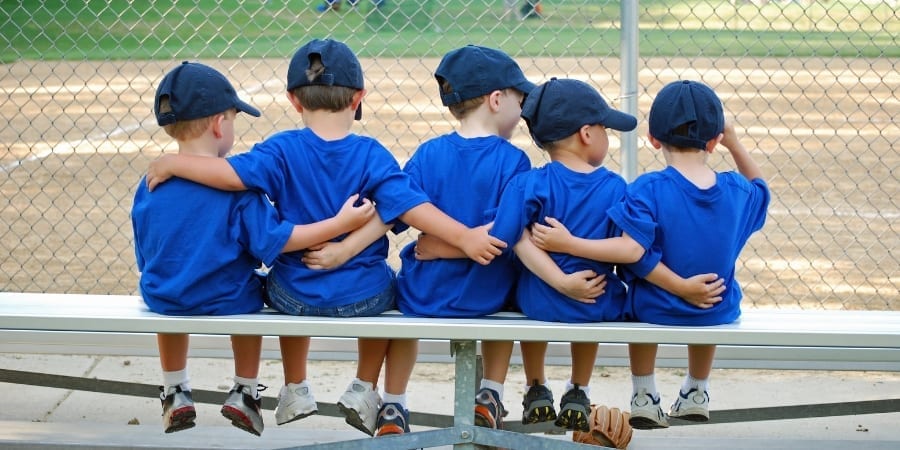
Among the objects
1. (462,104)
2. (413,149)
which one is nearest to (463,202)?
(462,104)

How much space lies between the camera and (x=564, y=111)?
3303 mm

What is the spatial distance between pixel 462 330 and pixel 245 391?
0.72 m

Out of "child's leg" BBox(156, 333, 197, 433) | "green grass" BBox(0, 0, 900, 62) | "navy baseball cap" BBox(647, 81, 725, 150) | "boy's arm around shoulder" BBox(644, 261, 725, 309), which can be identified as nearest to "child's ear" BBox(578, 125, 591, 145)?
"navy baseball cap" BBox(647, 81, 725, 150)

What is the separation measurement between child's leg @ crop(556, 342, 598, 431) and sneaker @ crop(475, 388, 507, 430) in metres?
0.18

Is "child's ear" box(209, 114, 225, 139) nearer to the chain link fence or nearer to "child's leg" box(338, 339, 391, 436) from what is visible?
"child's leg" box(338, 339, 391, 436)

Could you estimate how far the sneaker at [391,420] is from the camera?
3.46 metres

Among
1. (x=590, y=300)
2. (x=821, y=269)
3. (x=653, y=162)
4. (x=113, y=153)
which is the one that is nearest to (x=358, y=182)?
(x=590, y=300)

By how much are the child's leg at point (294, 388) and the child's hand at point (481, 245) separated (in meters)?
0.56

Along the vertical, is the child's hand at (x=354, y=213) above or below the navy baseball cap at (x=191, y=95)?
below

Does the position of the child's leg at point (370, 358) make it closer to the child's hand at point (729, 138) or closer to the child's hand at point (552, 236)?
the child's hand at point (552, 236)

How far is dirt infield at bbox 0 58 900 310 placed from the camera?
6879 millimetres

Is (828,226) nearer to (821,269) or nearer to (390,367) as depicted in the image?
(821,269)

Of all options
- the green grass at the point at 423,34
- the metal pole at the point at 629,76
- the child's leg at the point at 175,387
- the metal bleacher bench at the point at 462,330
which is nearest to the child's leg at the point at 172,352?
the child's leg at the point at 175,387

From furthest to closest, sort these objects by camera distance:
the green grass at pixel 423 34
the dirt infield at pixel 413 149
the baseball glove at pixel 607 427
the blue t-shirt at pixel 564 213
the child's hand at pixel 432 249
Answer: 1. the green grass at pixel 423 34
2. the dirt infield at pixel 413 149
3. the baseball glove at pixel 607 427
4. the child's hand at pixel 432 249
5. the blue t-shirt at pixel 564 213
